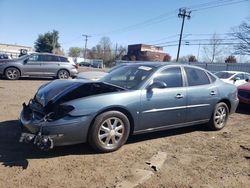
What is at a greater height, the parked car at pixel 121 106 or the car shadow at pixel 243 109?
the parked car at pixel 121 106

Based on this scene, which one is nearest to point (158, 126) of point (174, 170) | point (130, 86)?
point (130, 86)

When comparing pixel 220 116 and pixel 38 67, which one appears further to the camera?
pixel 38 67

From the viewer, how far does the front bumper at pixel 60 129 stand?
477 centimetres

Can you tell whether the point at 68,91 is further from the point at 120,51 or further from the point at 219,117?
the point at 120,51

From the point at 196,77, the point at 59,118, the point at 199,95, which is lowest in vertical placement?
the point at 59,118

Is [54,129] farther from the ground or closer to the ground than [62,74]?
farther from the ground

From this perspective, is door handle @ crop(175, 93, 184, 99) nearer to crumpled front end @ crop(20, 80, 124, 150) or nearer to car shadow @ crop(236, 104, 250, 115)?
crumpled front end @ crop(20, 80, 124, 150)

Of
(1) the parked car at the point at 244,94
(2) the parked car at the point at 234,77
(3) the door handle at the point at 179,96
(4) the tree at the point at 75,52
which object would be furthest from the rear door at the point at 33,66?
(4) the tree at the point at 75,52

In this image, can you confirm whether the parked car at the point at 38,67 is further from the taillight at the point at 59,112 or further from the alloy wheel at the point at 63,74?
the taillight at the point at 59,112

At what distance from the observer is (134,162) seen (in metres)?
4.99

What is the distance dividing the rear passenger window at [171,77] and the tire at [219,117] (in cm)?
126

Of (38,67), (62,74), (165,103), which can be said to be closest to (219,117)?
(165,103)

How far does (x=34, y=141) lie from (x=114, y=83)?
2110 millimetres

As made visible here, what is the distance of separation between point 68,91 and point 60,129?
796 mm
